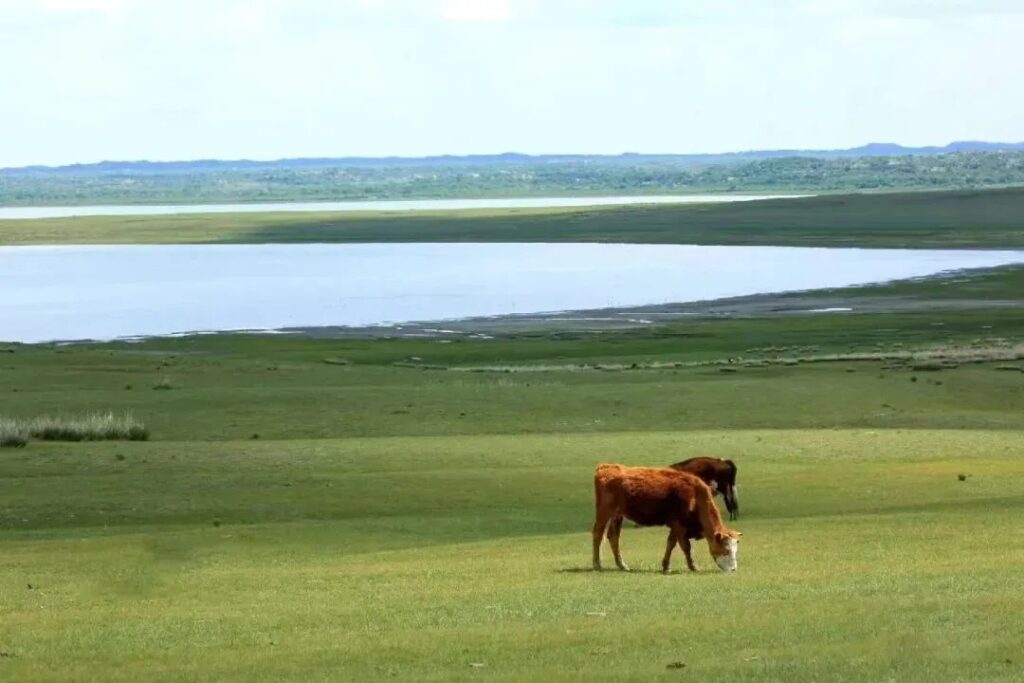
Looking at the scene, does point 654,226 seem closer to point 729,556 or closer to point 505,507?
point 505,507

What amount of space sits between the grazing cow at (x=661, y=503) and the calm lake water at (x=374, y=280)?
5646 centimetres

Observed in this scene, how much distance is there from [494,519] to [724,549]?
8418 mm

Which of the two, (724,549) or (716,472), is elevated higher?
(724,549)

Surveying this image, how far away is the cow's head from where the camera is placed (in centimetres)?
1831

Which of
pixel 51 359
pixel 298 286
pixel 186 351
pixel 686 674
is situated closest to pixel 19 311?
pixel 298 286

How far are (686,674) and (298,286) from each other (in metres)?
90.1

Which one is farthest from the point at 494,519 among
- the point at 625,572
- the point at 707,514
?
the point at 707,514

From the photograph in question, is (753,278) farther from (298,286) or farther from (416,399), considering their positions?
(416,399)

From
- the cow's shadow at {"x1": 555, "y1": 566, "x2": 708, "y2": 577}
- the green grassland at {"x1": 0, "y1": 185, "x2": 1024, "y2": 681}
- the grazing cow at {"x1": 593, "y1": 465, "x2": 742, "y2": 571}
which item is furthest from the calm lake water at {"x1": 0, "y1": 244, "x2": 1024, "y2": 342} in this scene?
the grazing cow at {"x1": 593, "y1": 465, "x2": 742, "y2": 571}

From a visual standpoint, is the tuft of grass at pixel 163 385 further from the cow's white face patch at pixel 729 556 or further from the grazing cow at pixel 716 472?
the cow's white face patch at pixel 729 556

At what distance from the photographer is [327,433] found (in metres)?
38.8

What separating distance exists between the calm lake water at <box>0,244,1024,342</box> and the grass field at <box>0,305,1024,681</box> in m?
21.4

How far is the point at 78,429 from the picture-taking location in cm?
3550

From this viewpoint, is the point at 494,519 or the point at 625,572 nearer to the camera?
the point at 625,572
